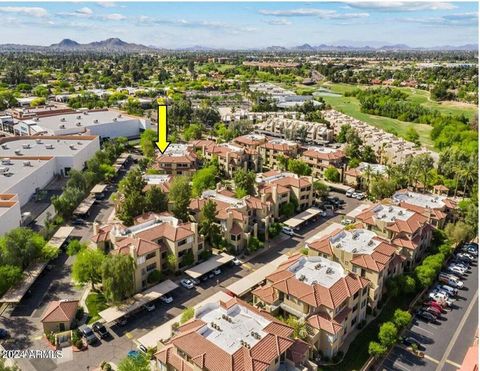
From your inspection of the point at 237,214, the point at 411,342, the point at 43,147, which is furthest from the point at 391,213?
the point at 43,147

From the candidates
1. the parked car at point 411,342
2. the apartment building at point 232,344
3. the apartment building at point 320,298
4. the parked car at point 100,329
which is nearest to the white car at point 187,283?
the apartment building at point 320,298

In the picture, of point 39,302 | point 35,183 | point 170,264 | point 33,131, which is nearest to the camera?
point 39,302

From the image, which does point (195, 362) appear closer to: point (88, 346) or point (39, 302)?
point (88, 346)

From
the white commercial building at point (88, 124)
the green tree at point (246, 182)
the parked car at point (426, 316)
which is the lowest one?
the parked car at point (426, 316)

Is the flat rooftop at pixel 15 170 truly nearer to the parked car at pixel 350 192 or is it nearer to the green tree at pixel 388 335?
the green tree at pixel 388 335

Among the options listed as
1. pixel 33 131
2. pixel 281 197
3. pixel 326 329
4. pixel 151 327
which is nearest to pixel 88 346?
pixel 151 327

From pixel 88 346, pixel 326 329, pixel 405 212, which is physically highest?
pixel 405 212

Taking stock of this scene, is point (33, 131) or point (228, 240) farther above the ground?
point (33, 131)
